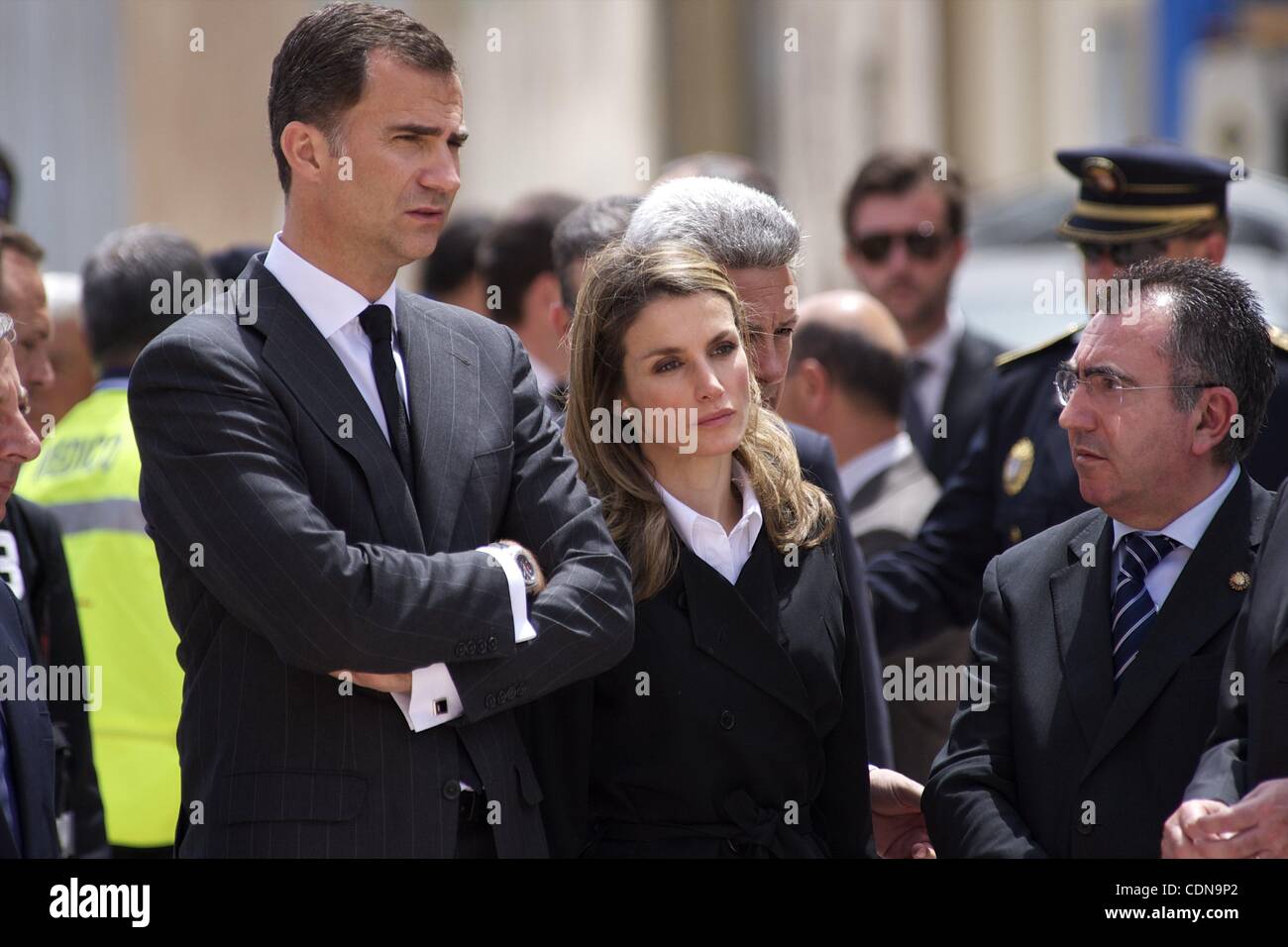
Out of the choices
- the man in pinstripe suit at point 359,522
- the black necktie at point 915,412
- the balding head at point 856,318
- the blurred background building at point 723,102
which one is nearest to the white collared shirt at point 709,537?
the man in pinstripe suit at point 359,522

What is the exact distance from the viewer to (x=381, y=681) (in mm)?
2803

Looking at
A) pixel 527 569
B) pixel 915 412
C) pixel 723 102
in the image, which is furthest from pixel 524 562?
pixel 723 102

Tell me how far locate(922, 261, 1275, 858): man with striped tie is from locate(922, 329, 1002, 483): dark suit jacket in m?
2.08

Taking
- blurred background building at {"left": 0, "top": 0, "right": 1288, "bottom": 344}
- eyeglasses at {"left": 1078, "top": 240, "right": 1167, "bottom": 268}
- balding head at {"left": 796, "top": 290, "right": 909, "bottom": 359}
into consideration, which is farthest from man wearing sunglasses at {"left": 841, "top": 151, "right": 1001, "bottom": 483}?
eyeglasses at {"left": 1078, "top": 240, "right": 1167, "bottom": 268}

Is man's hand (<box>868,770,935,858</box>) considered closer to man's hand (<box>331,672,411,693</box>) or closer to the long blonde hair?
the long blonde hair

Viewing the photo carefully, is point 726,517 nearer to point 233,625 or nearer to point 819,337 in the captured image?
point 233,625

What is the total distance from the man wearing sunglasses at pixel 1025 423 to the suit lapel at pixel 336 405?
1.67 m

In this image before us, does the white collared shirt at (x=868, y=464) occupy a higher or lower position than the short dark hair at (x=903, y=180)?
Result: lower

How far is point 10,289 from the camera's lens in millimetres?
4359

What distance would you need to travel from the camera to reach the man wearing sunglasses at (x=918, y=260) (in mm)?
5910

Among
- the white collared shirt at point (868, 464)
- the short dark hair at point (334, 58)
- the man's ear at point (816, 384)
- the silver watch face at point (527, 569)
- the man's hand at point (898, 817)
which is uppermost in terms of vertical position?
the short dark hair at point (334, 58)

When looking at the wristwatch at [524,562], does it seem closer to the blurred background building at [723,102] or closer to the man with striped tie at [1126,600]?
the man with striped tie at [1126,600]

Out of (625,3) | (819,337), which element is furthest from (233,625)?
(625,3)

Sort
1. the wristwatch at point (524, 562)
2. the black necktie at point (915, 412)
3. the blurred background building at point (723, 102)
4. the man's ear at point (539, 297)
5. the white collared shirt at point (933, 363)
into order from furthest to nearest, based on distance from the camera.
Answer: the blurred background building at point (723, 102), the white collared shirt at point (933, 363), the black necktie at point (915, 412), the man's ear at point (539, 297), the wristwatch at point (524, 562)
